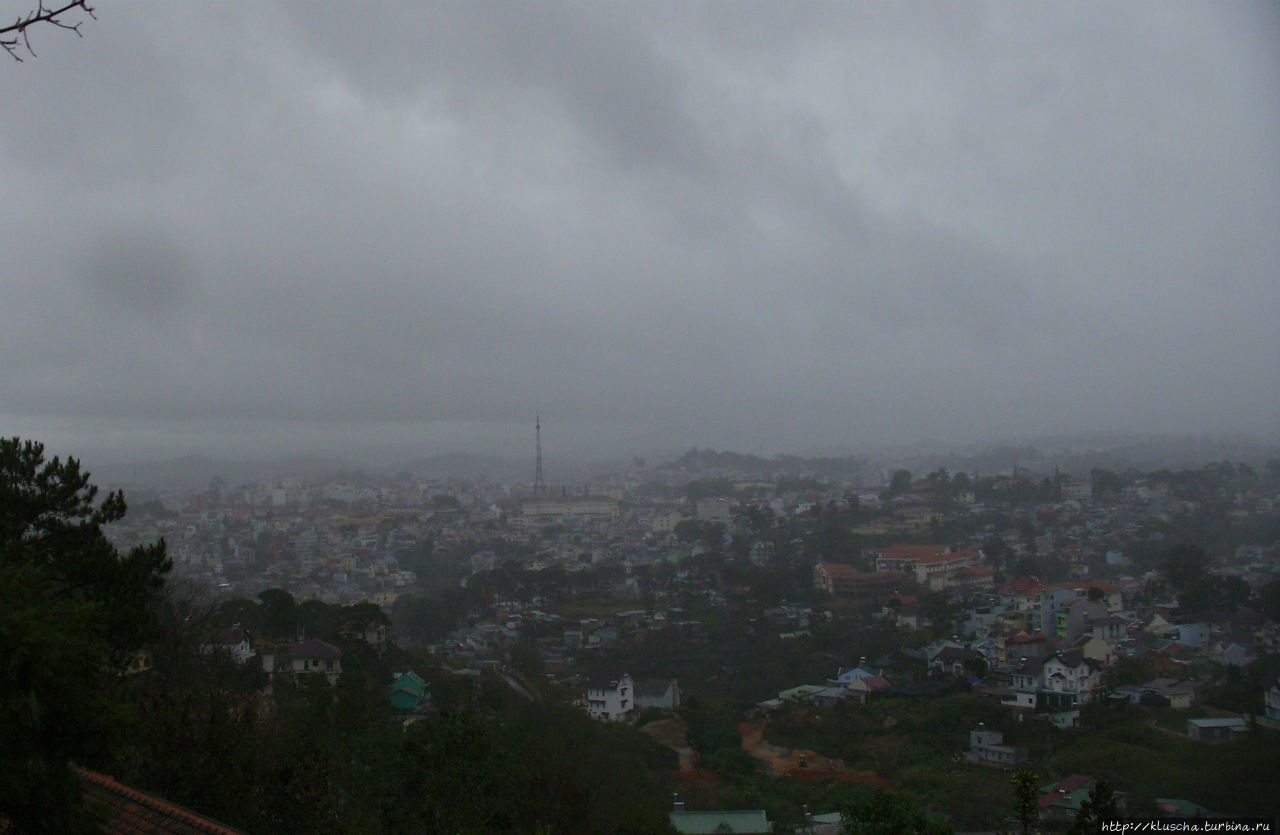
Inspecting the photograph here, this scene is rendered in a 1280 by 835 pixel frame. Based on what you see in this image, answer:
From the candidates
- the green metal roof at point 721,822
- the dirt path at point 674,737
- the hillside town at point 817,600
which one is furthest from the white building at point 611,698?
the green metal roof at point 721,822

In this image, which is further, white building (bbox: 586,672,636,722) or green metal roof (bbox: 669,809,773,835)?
white building (bbox: 586,672,636,722)

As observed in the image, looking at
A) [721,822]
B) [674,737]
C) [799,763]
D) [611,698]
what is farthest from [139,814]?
[611,698]

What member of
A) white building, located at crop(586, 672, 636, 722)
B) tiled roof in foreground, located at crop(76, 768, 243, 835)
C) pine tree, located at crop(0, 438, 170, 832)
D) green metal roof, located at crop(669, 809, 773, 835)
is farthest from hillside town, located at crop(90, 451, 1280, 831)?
pine tree, located at crop(0, 438, 170, 832)

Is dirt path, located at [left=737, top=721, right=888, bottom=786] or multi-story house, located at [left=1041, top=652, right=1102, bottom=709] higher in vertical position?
multi-story house, located at [left=1041, top=652, right=1102, bottom=709]

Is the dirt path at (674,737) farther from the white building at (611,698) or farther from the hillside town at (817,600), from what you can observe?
the white building at (611,698)

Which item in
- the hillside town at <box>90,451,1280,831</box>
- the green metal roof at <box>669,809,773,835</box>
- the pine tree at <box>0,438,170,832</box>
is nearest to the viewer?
the pine tree at <box>0,438,170,832</box>

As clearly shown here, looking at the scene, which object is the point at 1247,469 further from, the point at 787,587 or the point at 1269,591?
the point at 787,587

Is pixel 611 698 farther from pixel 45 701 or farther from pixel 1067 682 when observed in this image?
pixel 45 701

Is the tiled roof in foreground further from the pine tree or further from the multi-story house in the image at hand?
the multi-story house

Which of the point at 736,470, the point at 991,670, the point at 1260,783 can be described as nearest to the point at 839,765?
the point at 991,670
